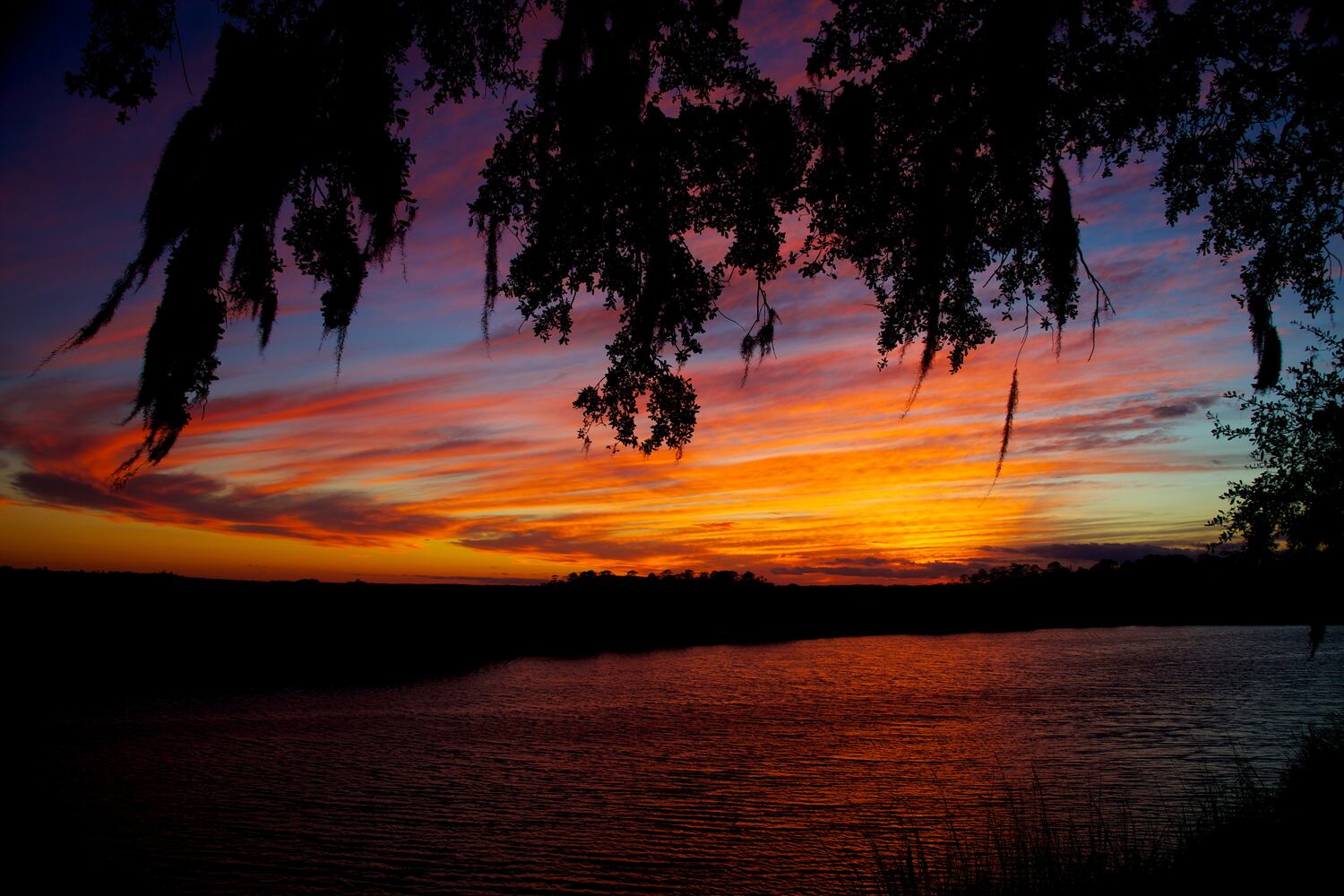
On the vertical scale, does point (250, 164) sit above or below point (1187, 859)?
above

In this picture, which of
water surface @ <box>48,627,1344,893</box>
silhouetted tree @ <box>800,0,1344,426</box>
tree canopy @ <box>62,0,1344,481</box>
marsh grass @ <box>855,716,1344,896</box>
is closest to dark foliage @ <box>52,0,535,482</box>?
tree canopy @ <box>62,0,1344,481</box>

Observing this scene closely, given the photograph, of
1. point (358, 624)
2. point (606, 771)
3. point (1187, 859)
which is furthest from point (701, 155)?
point (358, 624)

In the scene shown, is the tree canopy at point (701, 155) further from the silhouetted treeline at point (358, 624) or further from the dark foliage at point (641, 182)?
the silhouetted treeline at point (358, 624)

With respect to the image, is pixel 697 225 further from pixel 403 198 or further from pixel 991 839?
pixel 991 839

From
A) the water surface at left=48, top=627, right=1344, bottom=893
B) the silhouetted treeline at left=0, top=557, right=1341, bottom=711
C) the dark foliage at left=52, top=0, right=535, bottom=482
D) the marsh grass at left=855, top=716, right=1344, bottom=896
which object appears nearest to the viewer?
the dark foliage at left=52, top=0, right=535, bottom=482

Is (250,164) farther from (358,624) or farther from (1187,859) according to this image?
(358,624)

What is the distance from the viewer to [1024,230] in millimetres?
8297

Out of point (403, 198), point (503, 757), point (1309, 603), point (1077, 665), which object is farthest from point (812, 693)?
point (403, 198)

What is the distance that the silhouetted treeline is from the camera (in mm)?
36125

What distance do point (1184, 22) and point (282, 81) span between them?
7.65m

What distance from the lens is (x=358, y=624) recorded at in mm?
52469

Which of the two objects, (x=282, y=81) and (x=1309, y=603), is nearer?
(x=282, y=81)

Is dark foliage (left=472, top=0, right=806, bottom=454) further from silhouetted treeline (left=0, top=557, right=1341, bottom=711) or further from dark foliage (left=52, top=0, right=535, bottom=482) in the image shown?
silhouetted treeline (left=0, top=557, right=1341, bottom=711)

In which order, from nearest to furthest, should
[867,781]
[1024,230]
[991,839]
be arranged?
1. [1024,230]
2. [991,839]
3. [867,781]
